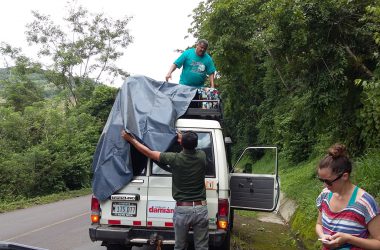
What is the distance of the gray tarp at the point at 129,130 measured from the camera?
18.4 ft

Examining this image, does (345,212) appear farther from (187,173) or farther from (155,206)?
(155,206)

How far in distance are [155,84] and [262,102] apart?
2381 centimetres

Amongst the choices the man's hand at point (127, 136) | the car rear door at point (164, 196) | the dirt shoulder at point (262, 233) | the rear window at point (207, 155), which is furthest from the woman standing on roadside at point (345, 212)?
the dirt shoulder at point (262, 233)

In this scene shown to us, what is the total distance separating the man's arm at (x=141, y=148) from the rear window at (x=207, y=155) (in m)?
0.37

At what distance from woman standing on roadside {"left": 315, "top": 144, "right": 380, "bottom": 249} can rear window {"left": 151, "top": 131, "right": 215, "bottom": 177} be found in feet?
9.33

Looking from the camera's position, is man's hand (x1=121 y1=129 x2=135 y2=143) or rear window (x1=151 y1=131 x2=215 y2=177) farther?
rear window (x1=151 y1=131 x2=215 y2=177)

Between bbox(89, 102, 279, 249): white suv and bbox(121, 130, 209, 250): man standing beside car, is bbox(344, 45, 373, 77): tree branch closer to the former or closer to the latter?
bbox(89, 102, 279, 249): white suv

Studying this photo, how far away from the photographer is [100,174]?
5633mm


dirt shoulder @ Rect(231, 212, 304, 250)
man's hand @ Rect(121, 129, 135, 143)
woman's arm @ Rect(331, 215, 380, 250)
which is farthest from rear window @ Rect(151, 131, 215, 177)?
woman's arm @ Rect(331, 215, 380, 250)

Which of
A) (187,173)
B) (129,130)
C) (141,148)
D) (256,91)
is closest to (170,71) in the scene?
(129,130)

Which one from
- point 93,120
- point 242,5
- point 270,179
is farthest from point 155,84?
point 93,120

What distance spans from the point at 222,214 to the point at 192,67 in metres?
3.10

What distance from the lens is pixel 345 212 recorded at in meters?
2.81

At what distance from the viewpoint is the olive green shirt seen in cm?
496
